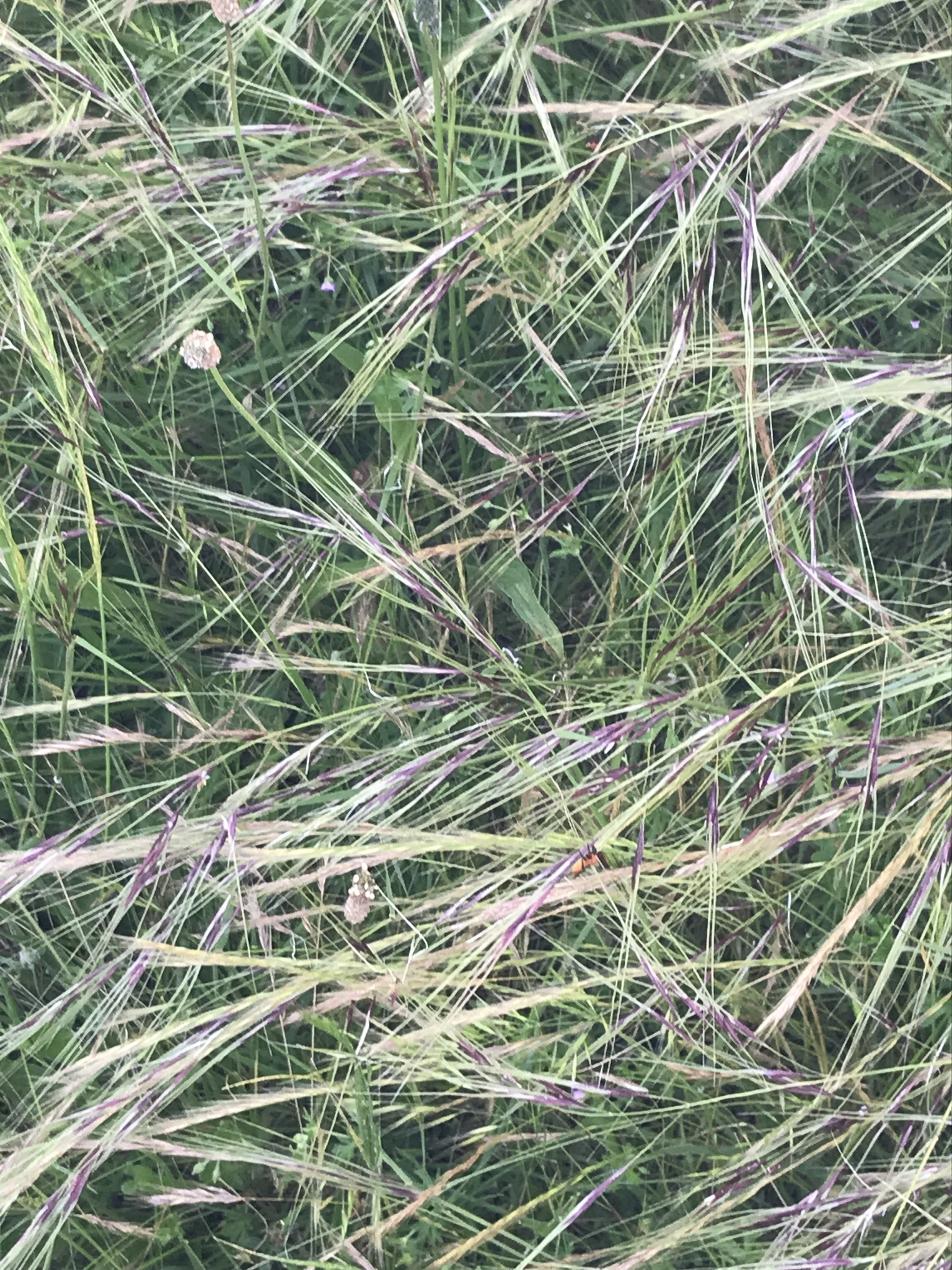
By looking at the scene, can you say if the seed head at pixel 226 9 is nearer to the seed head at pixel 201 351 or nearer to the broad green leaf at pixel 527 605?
the seed head at pixel 201 351

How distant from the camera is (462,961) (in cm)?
88

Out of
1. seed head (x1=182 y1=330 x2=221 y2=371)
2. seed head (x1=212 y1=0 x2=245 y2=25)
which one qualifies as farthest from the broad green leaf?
seed head (x1=212 y1=0 x2=245 y2=25)

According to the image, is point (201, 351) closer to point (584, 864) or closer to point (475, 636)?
point (475, 636)

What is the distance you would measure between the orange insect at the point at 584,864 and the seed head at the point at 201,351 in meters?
0.56

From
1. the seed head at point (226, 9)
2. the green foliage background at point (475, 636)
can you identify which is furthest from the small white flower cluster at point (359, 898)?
the seed head at point (226, 9)

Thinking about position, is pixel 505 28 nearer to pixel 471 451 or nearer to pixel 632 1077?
pixel 471 451

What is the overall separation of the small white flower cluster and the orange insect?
0.18m

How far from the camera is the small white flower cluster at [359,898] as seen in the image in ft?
3.03

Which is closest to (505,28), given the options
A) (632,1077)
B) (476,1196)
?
(632,1077)

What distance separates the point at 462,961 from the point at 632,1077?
222 millimetres

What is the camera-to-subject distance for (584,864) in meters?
0.93

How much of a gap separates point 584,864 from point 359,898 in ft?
0.67

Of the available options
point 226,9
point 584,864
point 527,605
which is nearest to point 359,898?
point 584,864

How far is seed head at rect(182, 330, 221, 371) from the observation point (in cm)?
95
